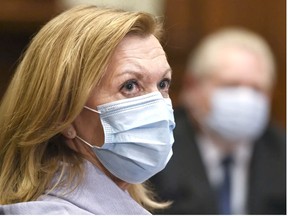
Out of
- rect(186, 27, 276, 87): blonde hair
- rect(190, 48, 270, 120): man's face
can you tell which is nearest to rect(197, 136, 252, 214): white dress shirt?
rect(190, 48, 270, 120): man's face

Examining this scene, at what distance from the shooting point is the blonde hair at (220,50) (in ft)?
16.0

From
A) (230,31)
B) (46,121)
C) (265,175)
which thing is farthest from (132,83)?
(230,31)

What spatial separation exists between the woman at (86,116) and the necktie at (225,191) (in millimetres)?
1798

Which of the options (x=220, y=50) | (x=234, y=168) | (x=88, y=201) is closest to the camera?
(x=88, y=201)

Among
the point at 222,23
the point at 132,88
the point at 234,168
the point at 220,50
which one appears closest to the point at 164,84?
the point at 132,88

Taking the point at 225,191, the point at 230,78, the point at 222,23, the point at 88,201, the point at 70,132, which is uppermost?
the point at 70,132

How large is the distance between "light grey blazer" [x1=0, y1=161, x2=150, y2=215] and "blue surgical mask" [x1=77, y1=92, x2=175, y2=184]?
39mm

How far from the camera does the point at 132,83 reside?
98.3 inches

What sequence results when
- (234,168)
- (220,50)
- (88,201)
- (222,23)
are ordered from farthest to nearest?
(222,23), (220,50), (234,168), (88,201)

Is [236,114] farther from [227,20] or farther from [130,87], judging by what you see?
[130,87]

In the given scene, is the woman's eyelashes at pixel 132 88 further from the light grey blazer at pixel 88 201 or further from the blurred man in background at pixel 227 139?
the blurred man in background at pixel 227 139

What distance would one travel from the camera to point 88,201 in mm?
2484

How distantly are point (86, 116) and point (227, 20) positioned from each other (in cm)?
315

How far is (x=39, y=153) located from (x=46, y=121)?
106 mm
